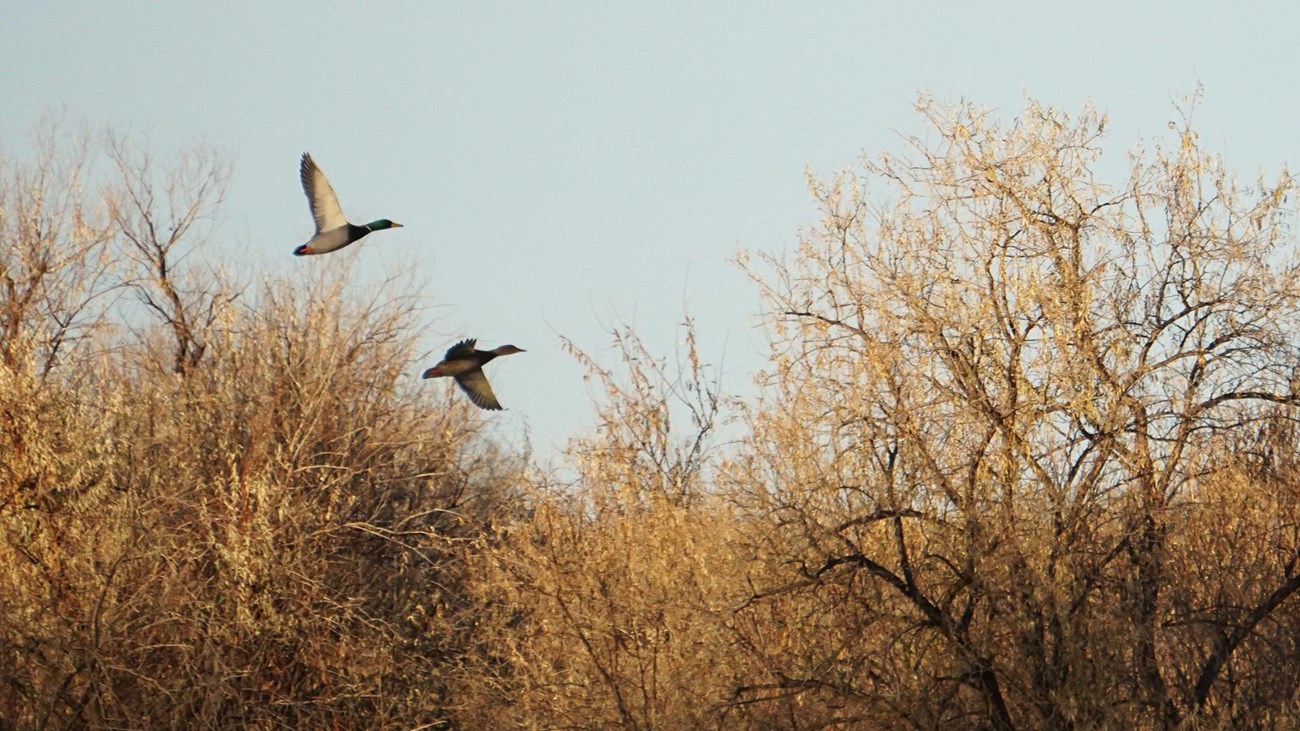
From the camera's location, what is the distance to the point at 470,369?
15.1 meters

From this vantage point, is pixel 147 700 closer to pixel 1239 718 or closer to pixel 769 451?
pixel 769 451

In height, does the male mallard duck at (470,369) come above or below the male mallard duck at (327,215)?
below

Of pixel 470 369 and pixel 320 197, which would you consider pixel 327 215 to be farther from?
pixel 470 369

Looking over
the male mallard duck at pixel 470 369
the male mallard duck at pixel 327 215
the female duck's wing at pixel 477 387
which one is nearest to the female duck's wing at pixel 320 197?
the male mallard duck at pixel 327 215

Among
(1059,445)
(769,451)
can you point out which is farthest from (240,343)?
(1059,445)

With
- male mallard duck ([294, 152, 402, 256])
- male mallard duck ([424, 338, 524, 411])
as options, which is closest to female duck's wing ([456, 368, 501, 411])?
male mallard duck ([424, 338, 524, 411])

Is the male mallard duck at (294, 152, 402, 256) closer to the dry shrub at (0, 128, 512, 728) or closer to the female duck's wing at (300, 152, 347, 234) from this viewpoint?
the female duck's wing at (300, 152, 347, 234)

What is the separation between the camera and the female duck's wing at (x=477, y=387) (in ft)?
49.2

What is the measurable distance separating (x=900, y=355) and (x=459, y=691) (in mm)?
7800

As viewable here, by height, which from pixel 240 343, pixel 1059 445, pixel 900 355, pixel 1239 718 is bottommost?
pixel 1239 718

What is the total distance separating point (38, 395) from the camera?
1589 centimetres

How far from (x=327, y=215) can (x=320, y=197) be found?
8.5 inches

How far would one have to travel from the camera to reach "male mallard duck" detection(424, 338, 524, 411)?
14.9m

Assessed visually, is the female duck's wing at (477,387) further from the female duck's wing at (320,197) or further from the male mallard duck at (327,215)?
the female duck's wing at (320,197)
